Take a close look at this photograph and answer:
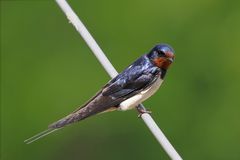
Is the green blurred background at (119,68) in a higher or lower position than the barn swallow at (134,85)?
higher

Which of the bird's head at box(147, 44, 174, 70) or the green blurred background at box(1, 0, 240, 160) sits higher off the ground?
the green blurred background at box(1, 0, 240, 160)

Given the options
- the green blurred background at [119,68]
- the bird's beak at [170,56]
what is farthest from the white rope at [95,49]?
the green blurred background at [119,68]

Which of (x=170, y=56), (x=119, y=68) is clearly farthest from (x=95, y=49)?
(x=119, y=68)

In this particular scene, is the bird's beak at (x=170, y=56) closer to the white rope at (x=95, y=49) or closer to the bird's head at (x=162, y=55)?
the bird's head at (x=162, y=55)

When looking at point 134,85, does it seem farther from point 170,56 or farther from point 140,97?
point 170,56

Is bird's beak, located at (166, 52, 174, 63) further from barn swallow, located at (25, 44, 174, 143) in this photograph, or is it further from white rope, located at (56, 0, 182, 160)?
white rope, located at (56, 0, 182, 160)

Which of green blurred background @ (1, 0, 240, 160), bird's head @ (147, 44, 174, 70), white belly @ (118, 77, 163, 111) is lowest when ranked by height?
white belly @ (118, 77, 163, 111)

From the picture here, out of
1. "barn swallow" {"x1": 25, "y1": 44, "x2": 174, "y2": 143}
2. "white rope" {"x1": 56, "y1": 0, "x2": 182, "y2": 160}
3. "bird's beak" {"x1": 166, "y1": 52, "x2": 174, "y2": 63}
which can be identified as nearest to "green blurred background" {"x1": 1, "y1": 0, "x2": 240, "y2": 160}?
"barn swallow" {"x1": 25, "y1": 44, "x2": 174, "y2": 143}

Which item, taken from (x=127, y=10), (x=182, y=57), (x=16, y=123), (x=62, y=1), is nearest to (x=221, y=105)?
(x=182, y=57)
